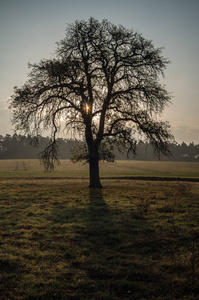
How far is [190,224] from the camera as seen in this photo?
9.26 meters

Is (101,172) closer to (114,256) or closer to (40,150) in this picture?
(114,256)

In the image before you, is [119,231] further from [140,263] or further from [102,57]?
[102,57]

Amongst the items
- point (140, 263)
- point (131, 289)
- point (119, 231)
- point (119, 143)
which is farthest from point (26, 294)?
point (119, 143)

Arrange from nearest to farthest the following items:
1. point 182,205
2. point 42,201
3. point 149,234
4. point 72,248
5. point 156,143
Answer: point 72,248
point 149,234
point 182,205
point 42,201
point 156,143

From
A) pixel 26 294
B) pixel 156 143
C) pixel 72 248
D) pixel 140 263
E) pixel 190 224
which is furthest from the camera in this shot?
pixel 156 143

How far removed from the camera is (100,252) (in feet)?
23.1

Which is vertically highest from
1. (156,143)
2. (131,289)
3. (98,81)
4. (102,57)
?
(102,57)

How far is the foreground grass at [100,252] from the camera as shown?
5.02m

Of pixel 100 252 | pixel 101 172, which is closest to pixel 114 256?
pixel 100 252

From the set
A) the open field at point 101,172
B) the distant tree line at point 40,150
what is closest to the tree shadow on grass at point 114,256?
the open field at point 101,172

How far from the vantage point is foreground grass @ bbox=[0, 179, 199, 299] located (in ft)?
16.5

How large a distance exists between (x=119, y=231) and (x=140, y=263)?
8.68 feet

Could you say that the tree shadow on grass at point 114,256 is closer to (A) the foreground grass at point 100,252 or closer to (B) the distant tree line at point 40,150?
(A) the foreground grass at point 100,252

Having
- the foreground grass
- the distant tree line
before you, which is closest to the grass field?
the foreground grass
